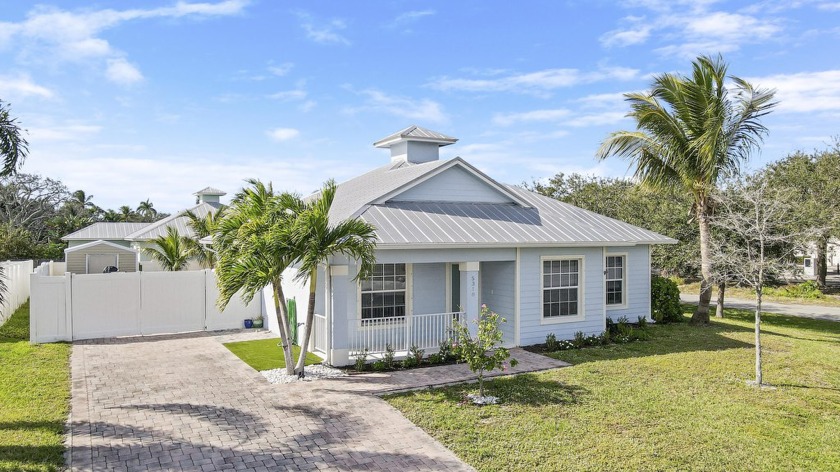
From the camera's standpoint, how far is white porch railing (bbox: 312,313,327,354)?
486 inches

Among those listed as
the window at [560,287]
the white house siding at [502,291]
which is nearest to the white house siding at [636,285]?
the window at [560,287]

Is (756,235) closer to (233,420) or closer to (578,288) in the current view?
(578,288)

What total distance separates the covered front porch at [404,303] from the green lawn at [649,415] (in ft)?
7.89

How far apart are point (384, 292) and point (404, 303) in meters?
0.64

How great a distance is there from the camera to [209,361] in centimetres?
1223

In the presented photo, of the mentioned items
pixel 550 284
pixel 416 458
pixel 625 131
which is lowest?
pixel 416 458

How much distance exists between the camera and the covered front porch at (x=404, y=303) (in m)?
11.6

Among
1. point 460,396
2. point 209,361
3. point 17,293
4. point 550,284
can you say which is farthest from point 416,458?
point 17,293

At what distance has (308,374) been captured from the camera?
36.1ft

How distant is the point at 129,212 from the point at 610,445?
70.3 m

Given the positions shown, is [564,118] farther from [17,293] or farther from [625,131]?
[17,293]

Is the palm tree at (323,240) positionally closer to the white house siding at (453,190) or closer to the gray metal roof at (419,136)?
the white house siding at (453,190)

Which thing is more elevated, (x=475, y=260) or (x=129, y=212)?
(x=129, y=212)

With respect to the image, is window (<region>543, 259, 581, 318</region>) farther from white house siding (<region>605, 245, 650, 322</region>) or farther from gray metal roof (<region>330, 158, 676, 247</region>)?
white house siding (<region>605, 245, 650, 322</region>)
